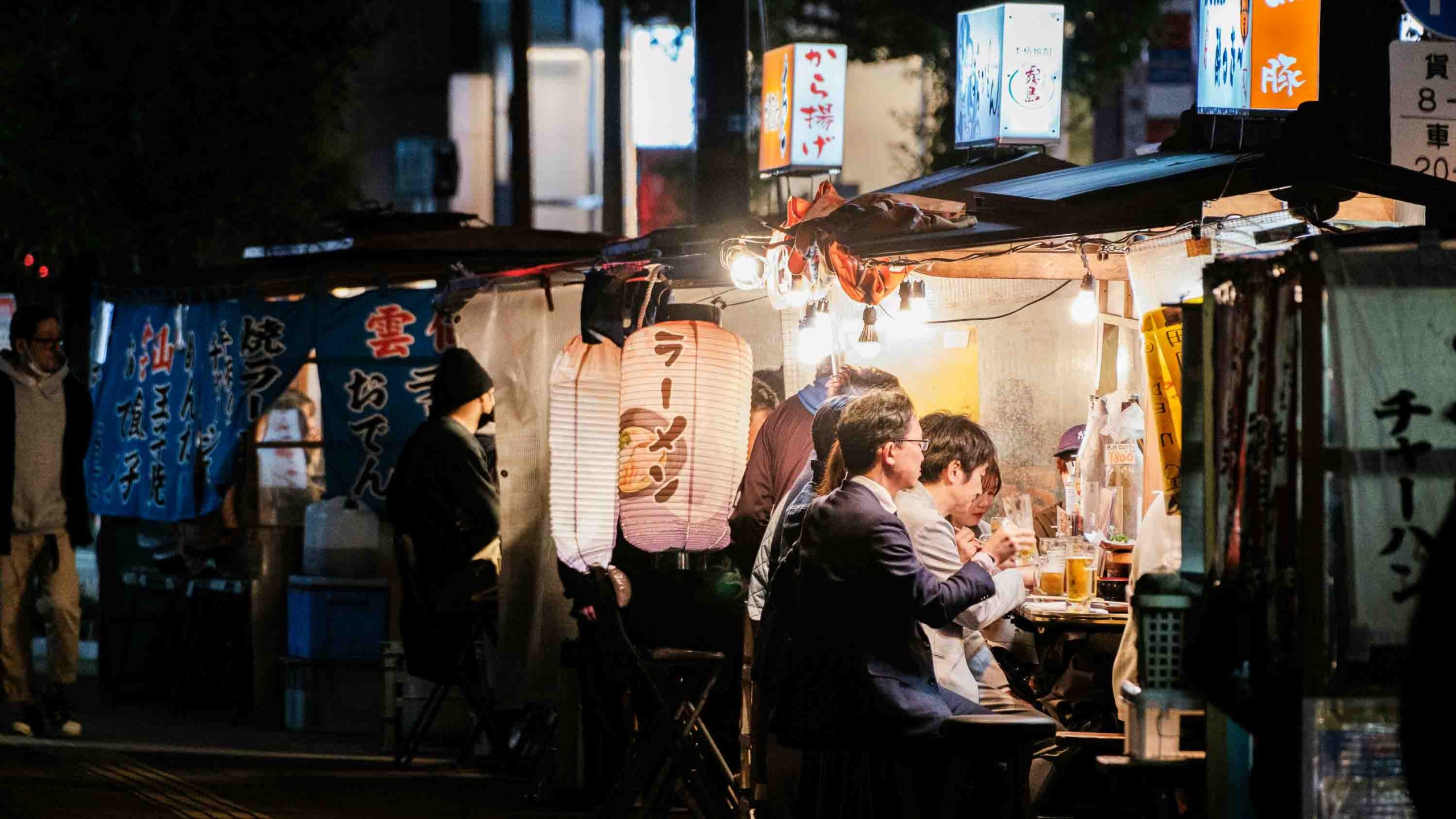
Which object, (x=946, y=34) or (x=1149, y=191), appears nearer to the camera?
(x=1149, y=191)

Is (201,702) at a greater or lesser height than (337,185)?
lesser

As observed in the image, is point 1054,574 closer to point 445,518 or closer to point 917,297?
point 917,297

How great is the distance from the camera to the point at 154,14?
790 inches

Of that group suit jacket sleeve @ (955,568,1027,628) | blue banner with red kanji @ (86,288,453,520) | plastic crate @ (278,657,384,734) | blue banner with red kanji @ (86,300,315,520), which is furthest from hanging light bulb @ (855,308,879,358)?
blue banner with red kanji @ (86,300,315,520)

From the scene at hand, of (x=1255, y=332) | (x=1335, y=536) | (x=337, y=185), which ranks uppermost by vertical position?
(x=337, y=185)

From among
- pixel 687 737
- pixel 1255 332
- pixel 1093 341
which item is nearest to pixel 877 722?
pixel 687 737

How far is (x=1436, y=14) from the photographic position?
276 inches

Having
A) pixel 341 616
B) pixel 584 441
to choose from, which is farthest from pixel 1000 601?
pixel 341 616

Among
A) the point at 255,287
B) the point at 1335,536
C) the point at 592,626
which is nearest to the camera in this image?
the point at 1335,536

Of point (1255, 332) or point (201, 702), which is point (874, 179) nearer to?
point (201, 702)

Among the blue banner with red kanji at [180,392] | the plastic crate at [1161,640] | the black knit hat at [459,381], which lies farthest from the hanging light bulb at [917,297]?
the blue banner with red kanji at [180,392]

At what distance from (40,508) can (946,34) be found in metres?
16.5

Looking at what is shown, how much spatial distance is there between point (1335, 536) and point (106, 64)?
17.8m

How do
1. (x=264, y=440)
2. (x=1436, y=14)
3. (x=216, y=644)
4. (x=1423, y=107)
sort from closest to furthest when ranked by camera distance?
(x=1436, y=14)
(x=1423, y=107)
(x=264, y=440)
(x=216, y=644)
